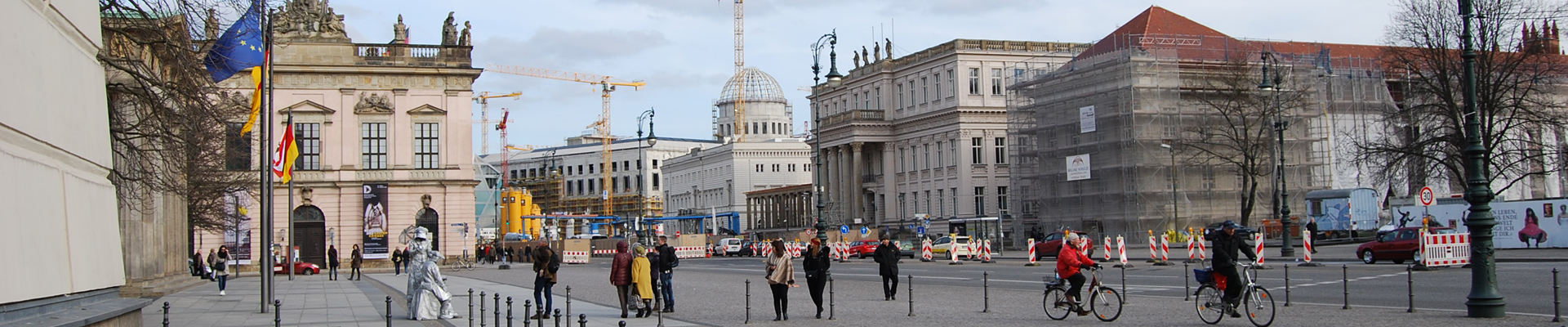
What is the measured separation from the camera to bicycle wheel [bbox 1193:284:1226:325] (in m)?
16.4

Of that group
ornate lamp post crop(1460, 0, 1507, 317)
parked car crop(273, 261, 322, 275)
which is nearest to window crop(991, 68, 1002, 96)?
parked car crop(273, 261, 322, 275)

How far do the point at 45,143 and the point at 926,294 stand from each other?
749 inches

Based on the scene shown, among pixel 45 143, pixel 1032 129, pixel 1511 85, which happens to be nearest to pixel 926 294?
pixel 45 143

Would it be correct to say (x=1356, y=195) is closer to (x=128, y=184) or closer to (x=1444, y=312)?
(x=1444, y=312)

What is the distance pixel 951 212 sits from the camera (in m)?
92.0

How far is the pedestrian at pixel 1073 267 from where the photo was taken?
17.9 m

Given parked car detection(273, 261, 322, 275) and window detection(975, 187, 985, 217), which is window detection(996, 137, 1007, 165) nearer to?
window detection(975, 187, 985, 217)

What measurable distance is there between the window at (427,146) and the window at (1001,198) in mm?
40688

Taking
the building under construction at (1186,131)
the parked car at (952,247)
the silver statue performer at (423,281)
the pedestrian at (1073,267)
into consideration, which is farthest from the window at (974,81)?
the pedestrian at (1073,267)

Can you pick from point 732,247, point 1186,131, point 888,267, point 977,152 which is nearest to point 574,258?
point 732,247

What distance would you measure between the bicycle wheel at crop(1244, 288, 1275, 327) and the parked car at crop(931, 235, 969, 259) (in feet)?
120

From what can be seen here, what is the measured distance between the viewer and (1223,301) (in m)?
16.3

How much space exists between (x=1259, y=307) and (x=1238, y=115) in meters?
50.7

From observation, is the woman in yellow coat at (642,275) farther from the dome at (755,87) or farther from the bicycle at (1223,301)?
the dome at (755,87)
